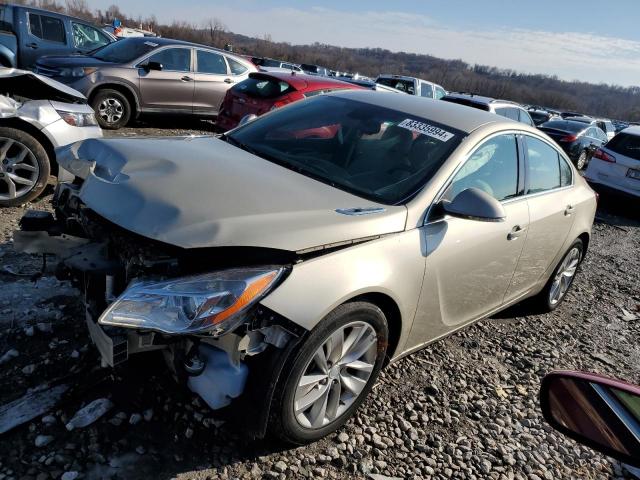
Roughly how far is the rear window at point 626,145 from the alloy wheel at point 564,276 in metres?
6.19

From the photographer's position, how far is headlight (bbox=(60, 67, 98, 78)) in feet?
27.5

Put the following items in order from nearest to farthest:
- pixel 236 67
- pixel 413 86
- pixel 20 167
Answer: pixel 20 167 → pixel 236 67 → pixel 413 86

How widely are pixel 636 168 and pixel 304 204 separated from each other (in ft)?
30.6

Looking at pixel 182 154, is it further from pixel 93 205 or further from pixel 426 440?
pixel 426 440

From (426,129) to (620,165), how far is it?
8304 millimetres

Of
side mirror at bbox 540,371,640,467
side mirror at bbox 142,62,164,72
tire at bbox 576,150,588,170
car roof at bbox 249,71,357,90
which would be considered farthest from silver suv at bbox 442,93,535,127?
side mirror at bbox 540,371,640,467

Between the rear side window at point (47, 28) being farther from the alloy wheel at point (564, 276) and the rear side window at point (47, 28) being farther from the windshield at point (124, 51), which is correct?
the alloy wheel at point (564, 276)

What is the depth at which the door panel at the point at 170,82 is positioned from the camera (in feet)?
29.9

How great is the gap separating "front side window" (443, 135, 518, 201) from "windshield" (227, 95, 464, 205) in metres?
0.16

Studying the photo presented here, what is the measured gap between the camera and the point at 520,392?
3477 mm

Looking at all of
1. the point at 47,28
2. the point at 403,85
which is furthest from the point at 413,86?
the point at 47,28

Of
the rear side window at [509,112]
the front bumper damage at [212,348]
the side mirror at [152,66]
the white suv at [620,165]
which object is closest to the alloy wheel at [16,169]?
the front bumper damage at [212,348]

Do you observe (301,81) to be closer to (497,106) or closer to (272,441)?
(497,106)

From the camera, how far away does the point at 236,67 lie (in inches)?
406
